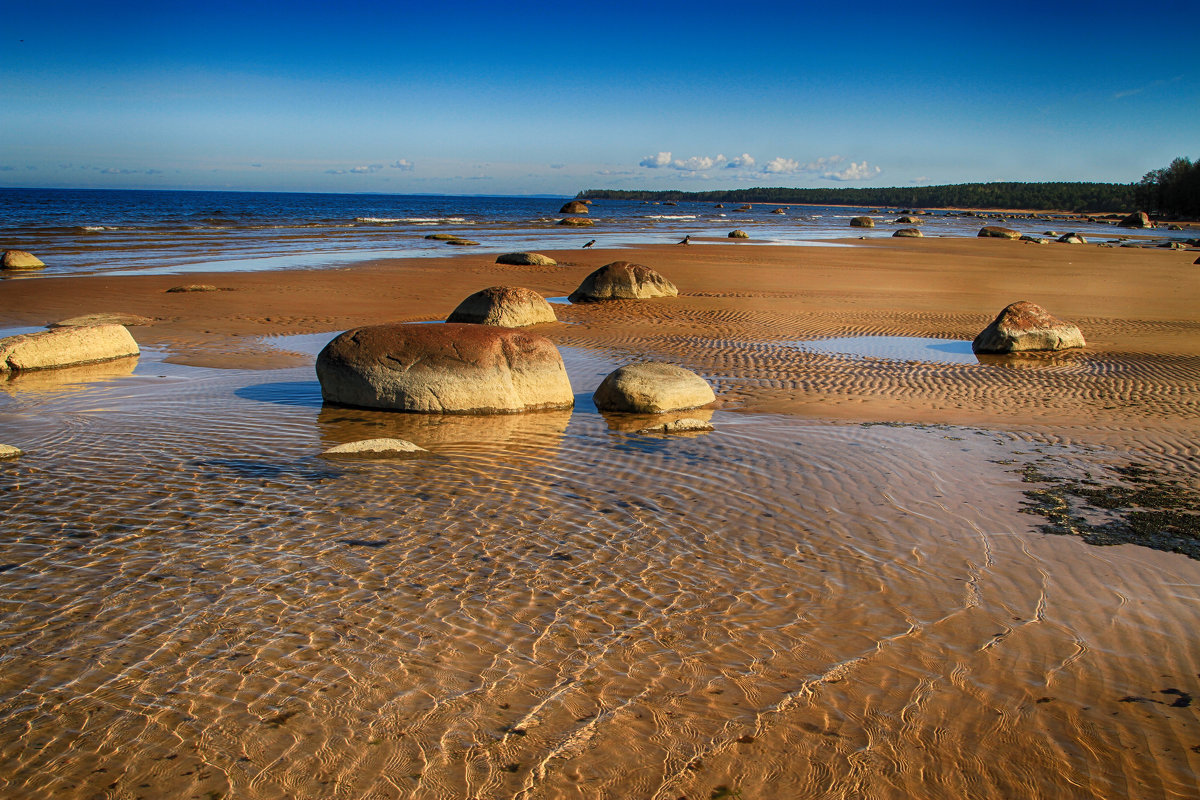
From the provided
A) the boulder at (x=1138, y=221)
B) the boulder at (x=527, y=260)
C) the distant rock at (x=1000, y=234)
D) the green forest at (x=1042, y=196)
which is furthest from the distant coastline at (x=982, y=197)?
the boulder at (x=527, y=260)

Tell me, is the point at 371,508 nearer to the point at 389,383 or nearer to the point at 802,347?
the point at 389,383

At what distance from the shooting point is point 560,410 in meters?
9.06

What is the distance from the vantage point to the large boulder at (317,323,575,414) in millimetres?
8656

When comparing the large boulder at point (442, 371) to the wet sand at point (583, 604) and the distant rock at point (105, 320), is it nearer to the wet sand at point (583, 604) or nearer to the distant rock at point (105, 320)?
the wet sand at point (583, 604)


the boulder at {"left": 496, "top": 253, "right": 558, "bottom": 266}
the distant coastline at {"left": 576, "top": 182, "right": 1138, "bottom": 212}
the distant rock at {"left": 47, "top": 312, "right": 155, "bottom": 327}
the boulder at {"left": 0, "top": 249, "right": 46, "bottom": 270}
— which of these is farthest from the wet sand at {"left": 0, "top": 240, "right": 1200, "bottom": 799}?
the distant coastline at {"left": 576, "top": 182, "right": 1138, "bottom": 212}

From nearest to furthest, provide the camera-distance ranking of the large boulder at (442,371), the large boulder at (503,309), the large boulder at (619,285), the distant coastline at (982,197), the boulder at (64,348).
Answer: the large boulder at (442,371)
the boulder at (64,348)
the large boulder at (503,309)
the large boulder at (619,285)
the distant coastline at (982,197)

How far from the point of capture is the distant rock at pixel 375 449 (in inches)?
282

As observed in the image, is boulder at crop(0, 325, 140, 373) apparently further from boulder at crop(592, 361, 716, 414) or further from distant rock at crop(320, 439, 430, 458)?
boulder at crop(592, 361, 716, 414)

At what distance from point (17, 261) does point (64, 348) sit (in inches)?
621

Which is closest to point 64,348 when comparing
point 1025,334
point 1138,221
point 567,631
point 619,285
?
point 567,631

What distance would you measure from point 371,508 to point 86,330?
25.1 feet

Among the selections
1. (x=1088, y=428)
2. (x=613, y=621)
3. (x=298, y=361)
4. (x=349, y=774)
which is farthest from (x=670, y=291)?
(x=349, y=774)

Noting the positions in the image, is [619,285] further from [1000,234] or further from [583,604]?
[1000,234]

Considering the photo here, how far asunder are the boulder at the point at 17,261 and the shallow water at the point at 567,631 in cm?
1949
